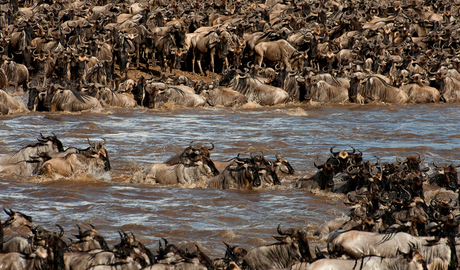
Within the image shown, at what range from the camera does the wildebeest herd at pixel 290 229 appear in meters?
6.03

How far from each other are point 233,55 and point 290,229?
17.8 meters

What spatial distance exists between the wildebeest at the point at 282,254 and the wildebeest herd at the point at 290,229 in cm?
1

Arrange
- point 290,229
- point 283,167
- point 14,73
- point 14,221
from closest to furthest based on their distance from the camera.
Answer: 1. point 290,229
2. point 14,221
3. point 283,167
4. point 14,73

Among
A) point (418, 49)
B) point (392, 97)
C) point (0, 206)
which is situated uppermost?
point (418, 49)

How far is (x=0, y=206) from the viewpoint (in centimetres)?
908

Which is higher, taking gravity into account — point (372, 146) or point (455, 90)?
point (455, 90)

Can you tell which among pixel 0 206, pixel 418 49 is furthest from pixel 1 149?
pixel 418 49

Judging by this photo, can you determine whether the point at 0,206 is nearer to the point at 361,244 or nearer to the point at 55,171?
the point at 55,171

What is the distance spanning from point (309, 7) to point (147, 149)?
18.0 m

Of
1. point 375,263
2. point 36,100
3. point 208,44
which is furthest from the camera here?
point 208,44

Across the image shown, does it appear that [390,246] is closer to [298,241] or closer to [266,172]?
[298,241]

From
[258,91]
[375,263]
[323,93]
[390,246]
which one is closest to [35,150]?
[390,246]

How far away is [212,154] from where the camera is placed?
13.6 metres

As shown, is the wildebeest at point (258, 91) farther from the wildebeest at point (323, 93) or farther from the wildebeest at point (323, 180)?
the wildebeest at point (323, 180)
